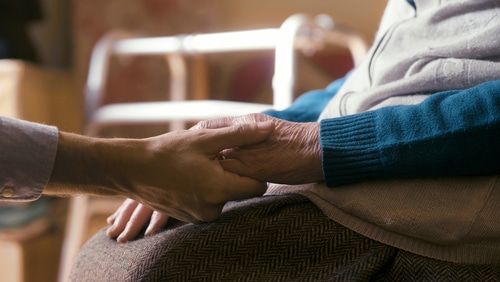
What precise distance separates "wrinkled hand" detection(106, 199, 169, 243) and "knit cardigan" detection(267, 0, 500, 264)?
6.9 inches

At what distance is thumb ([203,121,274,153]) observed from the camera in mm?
740

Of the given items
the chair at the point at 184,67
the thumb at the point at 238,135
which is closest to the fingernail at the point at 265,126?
the thumb at the point at 238,135

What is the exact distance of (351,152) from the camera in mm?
727

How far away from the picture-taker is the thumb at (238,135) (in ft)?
2.43

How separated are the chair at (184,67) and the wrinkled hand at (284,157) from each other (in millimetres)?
772

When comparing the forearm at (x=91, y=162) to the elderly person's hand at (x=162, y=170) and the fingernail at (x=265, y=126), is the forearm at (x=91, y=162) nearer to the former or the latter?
the elderly person's hand at (x=162, y=170)

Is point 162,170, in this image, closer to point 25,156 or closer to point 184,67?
point 25,156

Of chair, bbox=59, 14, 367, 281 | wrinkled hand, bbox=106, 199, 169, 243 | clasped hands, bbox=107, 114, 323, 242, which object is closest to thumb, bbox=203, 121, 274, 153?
clasped hands, bbox=107, 114, 323, 242

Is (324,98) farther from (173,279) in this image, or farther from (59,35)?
(59,35)

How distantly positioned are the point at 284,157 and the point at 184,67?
1650 mm

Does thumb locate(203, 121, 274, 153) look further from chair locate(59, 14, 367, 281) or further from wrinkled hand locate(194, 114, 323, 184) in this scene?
chair locate(59, 14, 367, 281)

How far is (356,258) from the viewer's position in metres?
0.69

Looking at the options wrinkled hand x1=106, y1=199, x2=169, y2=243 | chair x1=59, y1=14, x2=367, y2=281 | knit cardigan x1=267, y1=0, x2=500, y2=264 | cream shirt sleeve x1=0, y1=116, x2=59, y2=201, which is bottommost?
chair x1=59, y1=14, x2=367, y2=281

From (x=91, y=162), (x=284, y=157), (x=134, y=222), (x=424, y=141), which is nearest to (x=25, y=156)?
(x=91, y=162)
